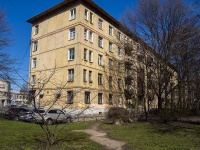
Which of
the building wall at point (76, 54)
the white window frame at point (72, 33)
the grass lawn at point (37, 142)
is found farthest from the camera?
the white window frame at point (72, 33)

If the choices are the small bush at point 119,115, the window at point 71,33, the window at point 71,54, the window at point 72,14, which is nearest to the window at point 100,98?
the window at point 71,54

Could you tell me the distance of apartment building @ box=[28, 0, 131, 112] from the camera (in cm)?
3034

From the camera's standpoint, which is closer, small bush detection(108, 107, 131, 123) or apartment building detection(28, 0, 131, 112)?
small bush detection(108, 107, 131, 123)

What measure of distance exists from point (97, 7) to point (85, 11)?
2.80m

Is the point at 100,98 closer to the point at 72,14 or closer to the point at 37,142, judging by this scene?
the point at 72,14

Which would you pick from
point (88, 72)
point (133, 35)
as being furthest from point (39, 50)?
point (133, 35)

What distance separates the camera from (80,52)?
98.1ft

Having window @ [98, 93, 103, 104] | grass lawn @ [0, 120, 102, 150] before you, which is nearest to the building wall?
window @ [98, 93, 103, 104]

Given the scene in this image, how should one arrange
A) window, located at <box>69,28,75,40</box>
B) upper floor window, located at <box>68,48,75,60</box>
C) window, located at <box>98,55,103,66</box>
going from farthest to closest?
1. window, located at <box>98,55,103,66</box>
2. window, located at <box>69,28,75,40</box>
3. upper floor window, located at <box>68,48,75,60</box>

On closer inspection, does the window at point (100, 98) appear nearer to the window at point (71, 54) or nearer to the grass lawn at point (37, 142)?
the window at point (71, 54)

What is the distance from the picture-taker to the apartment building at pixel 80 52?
99.6 ft

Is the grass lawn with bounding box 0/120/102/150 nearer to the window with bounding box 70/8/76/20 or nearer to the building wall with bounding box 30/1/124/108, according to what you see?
the building wall with bounding box 30/1/124/108

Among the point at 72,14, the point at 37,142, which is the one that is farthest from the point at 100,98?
the point at 37,142

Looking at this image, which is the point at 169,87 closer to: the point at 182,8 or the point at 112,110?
the point at 112,110
